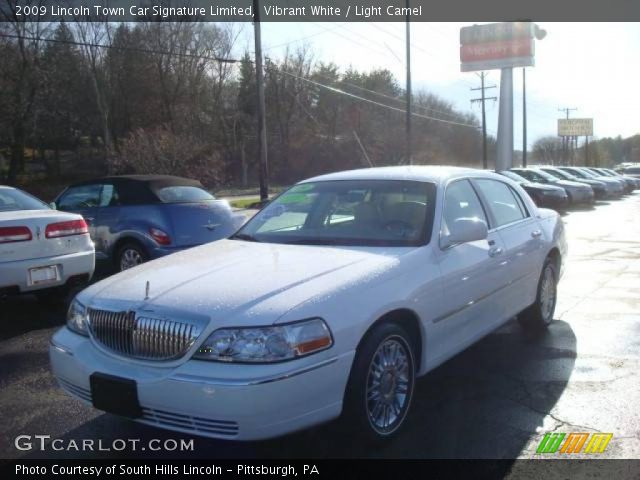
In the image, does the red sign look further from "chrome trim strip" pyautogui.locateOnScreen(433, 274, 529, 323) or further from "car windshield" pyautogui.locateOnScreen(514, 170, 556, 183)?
"chrome trim strip" pyautogui.locateOnScreen(433, 274, 529, 323)

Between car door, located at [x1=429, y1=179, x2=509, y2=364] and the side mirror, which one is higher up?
the side mirror

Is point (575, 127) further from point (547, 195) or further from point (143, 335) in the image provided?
point (143, 335)

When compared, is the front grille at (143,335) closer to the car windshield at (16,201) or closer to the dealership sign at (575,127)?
the car windshield at (16,201)

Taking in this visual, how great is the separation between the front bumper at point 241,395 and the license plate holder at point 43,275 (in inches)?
138

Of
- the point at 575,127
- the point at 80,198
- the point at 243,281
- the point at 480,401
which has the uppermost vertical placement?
the point at 575,127

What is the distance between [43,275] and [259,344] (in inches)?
164

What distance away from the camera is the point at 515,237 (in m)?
4.98

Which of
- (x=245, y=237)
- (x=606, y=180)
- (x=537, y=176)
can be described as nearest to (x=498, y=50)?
(x=606, y=180)

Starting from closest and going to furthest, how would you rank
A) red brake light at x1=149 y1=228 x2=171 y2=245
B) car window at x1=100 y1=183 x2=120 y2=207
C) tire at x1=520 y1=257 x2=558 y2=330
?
tire at x1=520 y1=257 x2=558 y2=330, red brake light at x1=149 y1=228 x2=171 y2=245, car window at x1=100 y1=183 x2=120 y2=207

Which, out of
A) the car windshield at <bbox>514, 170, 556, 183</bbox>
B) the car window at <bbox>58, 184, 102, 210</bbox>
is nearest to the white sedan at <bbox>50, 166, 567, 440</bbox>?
the car window at <bbox>58, 184, 102, 210</bbox>

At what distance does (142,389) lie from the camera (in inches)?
115

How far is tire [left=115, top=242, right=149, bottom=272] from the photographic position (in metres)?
8.09

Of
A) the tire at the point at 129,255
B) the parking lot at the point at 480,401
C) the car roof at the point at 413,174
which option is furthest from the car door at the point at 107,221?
the car roof at the point at 413,174

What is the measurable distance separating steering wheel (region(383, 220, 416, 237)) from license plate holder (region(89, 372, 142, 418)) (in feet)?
6.40
